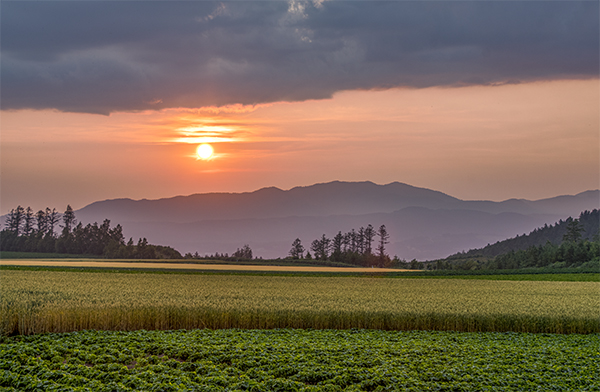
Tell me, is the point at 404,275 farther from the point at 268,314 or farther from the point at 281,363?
the point at 281,363

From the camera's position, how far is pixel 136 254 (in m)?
125

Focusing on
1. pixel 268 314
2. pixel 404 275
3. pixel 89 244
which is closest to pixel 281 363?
pixel 268 314

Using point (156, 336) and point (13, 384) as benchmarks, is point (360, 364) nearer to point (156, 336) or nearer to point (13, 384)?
point (156, 336)

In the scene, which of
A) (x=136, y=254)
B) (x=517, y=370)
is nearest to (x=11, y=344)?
(x=517, y=370)

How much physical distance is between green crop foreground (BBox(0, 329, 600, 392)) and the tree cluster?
109 m

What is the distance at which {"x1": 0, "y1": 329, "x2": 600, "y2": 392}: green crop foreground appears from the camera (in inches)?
607

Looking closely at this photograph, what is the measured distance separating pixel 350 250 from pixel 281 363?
463 ft

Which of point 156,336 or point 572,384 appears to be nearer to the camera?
point 572,384

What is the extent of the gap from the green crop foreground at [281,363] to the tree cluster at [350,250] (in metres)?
109

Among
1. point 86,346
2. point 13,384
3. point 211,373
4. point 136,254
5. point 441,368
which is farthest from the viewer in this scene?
→ point 136,254

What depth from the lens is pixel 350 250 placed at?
6196 inches

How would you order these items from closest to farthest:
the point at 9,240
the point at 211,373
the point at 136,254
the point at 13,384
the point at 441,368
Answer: the point at 13,384
the point at 211,373
the point at 441,368
the point at 136,254
the point at 9,240

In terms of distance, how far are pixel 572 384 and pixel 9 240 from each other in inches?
6187

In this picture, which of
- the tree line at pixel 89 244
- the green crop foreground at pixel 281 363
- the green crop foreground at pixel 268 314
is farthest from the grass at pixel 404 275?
the tree line at pixel 89 244
